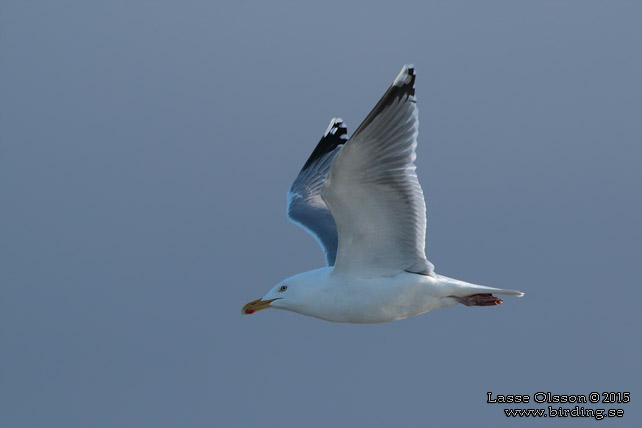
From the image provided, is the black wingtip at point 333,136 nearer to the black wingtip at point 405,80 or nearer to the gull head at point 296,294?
the gull head at point 296,294

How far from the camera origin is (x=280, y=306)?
9.42 m

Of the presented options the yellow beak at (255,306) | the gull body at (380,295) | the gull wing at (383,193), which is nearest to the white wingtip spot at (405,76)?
the gull wing at (383,193)

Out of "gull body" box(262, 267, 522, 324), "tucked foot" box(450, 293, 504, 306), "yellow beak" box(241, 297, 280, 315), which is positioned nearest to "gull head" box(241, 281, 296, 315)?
"yellow beak" box(241, 297, 280, 315)

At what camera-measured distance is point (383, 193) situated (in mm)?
8484

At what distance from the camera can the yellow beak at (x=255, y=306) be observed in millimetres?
9477

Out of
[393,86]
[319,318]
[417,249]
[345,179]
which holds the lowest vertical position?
[319,318]

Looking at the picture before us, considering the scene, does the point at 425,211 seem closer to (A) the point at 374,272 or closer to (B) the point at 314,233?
(A) the point at 374,272

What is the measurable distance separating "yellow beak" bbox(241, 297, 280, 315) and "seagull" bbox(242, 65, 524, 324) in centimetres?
1

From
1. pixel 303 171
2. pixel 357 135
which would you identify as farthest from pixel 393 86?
pixel 303 171

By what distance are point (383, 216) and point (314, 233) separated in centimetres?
207

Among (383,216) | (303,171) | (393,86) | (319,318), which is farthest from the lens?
(303,171)

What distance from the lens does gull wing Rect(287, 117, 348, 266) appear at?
10.6 metres

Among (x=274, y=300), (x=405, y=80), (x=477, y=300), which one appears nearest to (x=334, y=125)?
(x=274, y=300)

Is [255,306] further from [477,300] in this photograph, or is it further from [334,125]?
[334,125]
